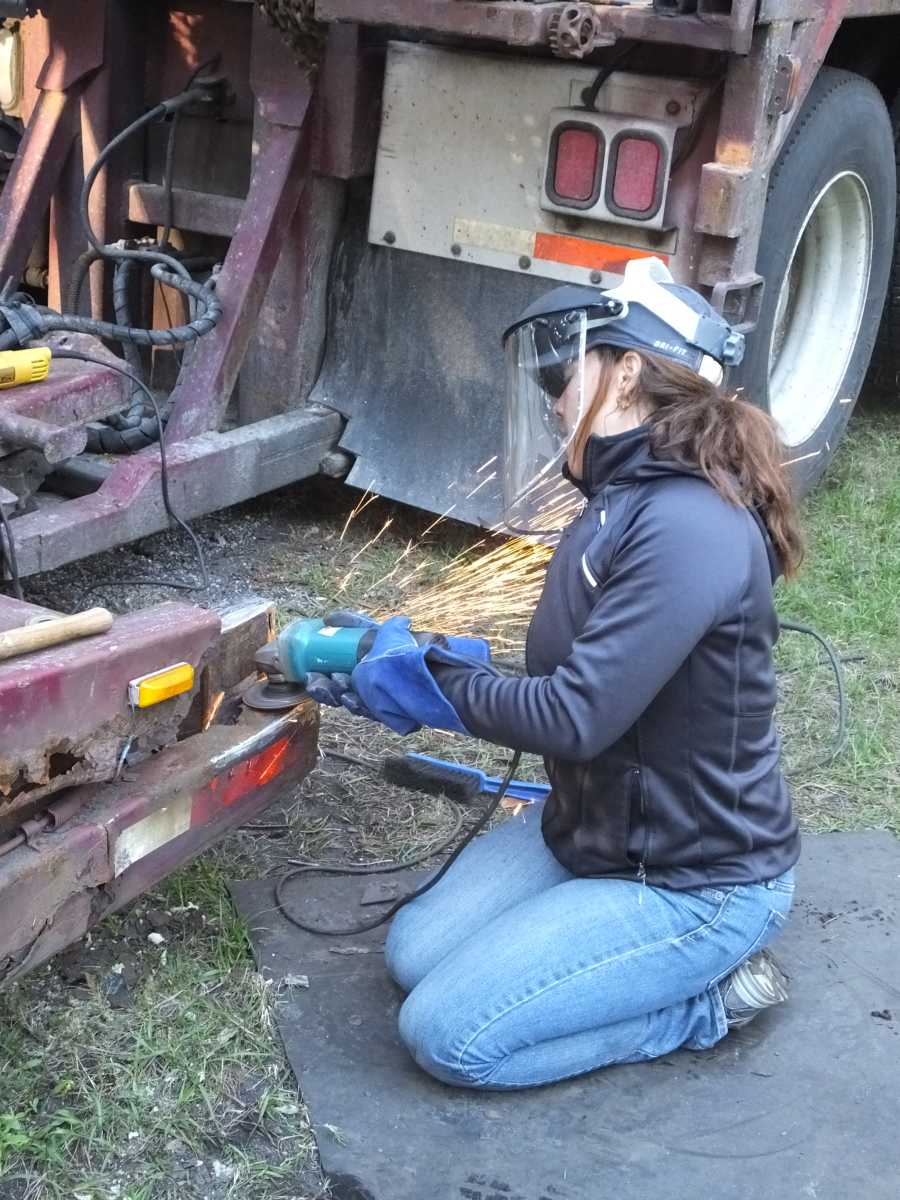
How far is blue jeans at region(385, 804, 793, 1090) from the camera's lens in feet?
8.05

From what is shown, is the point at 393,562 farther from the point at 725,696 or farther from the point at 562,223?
the point at 725,696

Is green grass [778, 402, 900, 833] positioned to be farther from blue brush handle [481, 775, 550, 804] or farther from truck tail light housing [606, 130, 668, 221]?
truck tail light housing [606, 130, 668, 221]

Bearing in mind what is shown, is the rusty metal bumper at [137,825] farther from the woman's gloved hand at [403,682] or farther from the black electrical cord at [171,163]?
the black electrical cord at [171,163]

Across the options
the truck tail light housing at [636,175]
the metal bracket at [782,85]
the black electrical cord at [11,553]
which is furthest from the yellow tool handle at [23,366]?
the metal bracket at [782,85]

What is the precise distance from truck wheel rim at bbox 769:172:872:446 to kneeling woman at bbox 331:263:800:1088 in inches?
98.0

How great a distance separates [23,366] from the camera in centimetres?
318

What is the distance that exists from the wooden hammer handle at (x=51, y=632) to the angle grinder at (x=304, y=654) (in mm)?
387

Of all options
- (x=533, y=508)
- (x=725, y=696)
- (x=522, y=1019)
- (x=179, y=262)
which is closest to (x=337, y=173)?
(x=179, y=262)

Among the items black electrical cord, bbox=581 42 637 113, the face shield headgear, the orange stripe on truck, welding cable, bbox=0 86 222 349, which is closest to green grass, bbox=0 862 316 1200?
the face shield headgear

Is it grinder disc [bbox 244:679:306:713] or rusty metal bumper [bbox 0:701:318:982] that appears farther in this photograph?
grinder disc [bbox 244:679:306:713]

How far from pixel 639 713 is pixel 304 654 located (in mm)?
596

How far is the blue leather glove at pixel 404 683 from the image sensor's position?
2.42 meters

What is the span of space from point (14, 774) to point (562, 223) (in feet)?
7.55

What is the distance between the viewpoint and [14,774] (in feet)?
6.95
